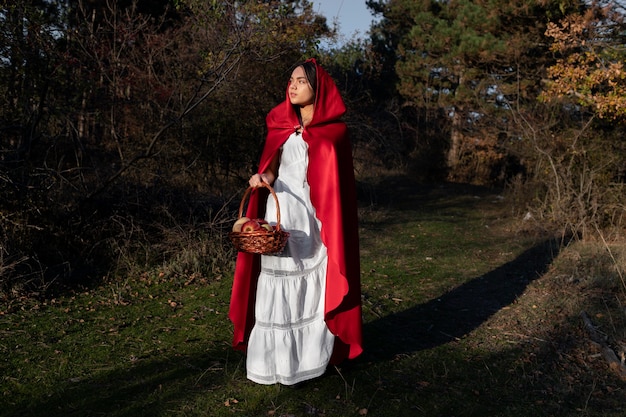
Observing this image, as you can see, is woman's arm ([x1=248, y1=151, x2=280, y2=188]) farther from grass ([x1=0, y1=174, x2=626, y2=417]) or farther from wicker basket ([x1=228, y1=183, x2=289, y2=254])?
grass ([x1=0, y1=174, x2=626, y2=417])

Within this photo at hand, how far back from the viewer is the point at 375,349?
4.77m

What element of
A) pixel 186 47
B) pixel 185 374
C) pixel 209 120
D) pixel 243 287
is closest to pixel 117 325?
pixel 185 374

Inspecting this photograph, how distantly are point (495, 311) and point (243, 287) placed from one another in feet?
10.3

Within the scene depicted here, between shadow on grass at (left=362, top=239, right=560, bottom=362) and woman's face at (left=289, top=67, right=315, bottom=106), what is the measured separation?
211 centimetres

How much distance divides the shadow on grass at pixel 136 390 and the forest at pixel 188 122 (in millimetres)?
2133

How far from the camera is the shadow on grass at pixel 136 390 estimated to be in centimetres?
352

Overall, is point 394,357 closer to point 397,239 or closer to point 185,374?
point 185,374

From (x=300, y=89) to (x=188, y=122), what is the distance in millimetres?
6136

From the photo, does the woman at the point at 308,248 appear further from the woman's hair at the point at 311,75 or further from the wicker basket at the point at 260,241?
the wicker basket at the point at 260,241

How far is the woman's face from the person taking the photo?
376 cm

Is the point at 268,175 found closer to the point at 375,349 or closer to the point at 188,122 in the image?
the point at 375,349

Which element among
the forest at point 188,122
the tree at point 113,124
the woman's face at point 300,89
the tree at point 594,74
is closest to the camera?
the woman's face at point 300,89

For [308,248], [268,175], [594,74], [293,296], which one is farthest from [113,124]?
[594,74]

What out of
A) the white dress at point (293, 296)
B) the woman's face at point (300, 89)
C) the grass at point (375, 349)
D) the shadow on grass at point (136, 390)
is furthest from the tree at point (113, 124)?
the white dress at point (293, 296)
